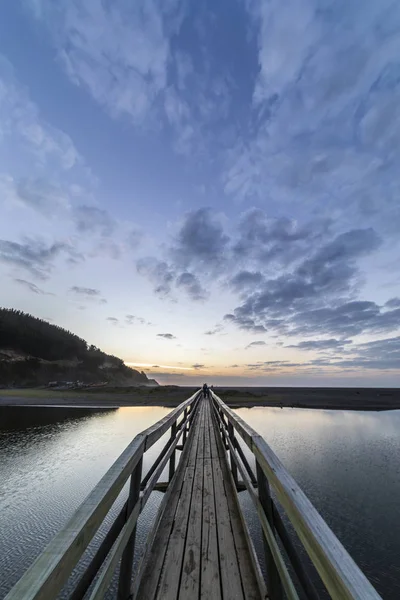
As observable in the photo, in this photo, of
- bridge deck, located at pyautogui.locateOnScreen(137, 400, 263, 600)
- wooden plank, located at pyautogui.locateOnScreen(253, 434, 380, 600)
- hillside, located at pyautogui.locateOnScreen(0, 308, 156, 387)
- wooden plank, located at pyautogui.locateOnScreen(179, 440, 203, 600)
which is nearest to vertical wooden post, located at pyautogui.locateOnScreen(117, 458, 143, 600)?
bridge deck, located at pyautogui.locateOnScreen(137, 400, 263, 600)

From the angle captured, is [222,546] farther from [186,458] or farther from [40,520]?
[40,520]

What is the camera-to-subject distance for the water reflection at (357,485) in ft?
22.5

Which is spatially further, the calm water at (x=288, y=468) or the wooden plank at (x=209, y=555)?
the calm water at (x=288, y=468)

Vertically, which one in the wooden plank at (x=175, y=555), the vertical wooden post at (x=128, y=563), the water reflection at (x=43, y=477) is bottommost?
the water reflection at (x=43, y=477)

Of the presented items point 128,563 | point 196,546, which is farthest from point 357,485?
point 128,563

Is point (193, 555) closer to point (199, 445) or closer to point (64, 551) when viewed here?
point (64, 551)

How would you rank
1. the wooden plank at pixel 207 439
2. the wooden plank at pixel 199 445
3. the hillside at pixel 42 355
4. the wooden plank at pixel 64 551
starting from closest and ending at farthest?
the wooden plank at pixel 64 551, the wooden plank at pixel 199 445, the wooden plank at pixel 207 439, the hillside at pixel 42 355

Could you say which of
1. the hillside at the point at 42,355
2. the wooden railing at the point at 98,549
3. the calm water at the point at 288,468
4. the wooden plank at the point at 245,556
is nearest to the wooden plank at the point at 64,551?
the wooden railing at the point at 98,549

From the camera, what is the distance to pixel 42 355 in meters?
116

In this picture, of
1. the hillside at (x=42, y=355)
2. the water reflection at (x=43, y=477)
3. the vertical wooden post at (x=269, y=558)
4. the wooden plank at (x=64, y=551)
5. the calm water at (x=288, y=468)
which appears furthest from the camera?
the hillside at (x=42, y=355)

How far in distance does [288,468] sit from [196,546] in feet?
38.3

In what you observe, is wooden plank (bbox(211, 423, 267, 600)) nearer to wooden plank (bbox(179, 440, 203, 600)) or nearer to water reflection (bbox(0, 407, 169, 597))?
wooden plank (bbox(179, 440, 203, 600))

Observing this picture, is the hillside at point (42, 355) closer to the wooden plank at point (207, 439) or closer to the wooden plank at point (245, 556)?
the wooden plank at point (207, 439)

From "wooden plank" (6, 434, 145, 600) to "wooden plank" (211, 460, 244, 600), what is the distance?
182 centimetres
